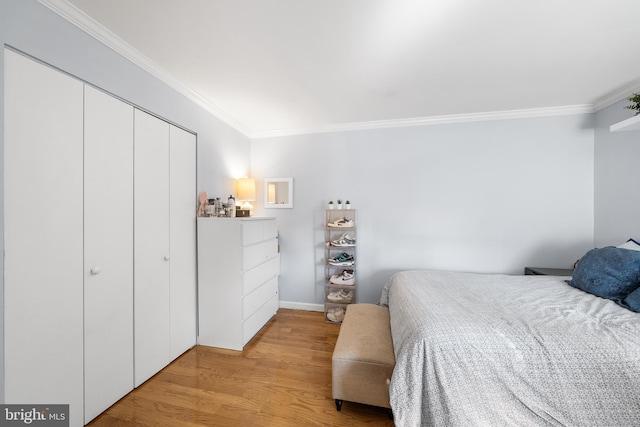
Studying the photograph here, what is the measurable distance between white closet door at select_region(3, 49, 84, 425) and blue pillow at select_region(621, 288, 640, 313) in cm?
353

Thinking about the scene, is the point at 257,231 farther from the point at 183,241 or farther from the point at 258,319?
the point at 258,319

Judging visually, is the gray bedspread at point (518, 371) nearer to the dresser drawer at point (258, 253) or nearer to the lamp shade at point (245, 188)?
the dresser drawer at point (258, 253)

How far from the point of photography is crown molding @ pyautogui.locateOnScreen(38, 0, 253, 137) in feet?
4.28

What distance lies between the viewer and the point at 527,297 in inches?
69.2

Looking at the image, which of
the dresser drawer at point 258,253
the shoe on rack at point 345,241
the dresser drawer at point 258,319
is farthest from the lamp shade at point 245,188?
the dresser drawer at point 258,319

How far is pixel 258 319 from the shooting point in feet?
8.37

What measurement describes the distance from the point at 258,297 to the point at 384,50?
2.60m

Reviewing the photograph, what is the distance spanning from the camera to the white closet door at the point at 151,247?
1757 millimetres

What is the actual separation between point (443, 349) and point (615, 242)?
102 inches

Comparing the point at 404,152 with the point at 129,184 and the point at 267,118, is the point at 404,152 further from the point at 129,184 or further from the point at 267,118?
the point at 129,184

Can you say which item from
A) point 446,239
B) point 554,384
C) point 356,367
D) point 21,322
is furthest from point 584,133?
point 21,322

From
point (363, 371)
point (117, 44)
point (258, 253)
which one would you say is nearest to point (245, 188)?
point (258, 253)

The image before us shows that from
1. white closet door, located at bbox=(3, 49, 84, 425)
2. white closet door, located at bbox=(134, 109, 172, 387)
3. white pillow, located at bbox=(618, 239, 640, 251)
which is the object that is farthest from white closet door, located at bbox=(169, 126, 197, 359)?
white pillow, located at bbox=(618, 239, 640, 251)

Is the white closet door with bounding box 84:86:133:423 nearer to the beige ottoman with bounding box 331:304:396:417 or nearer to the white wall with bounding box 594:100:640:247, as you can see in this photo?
the beige ottoman with bounding box 331:304:396:417
